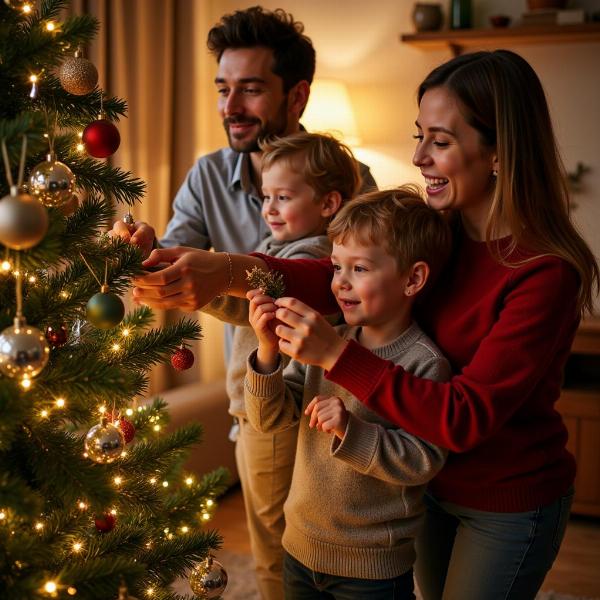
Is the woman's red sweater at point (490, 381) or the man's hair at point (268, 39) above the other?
the man's hair at point (268, 39)

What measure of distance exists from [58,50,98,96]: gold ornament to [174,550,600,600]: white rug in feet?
6.43

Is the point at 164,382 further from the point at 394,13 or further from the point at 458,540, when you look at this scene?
the point at 458,540

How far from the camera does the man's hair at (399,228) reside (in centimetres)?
148

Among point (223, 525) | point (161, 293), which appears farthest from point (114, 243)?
point (223, 525)

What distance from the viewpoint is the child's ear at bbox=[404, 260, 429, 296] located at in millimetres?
1482

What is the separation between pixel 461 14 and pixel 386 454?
114 inches

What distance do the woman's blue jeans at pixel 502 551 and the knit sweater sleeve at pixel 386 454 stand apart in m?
0.15

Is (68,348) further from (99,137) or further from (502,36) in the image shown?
(502,36)

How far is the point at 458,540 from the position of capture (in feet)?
4.95

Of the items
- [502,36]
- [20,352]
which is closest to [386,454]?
[20,352]

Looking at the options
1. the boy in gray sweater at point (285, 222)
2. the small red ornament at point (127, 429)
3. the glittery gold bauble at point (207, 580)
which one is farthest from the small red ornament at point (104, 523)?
the boy in gray sweater at point (285, 222)

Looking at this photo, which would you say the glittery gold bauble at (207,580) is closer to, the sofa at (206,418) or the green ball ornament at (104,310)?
the green ball ornament at (104,310)

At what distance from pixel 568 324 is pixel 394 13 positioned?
118 inches

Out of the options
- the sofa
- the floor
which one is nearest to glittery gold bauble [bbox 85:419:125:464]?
A: the floor
